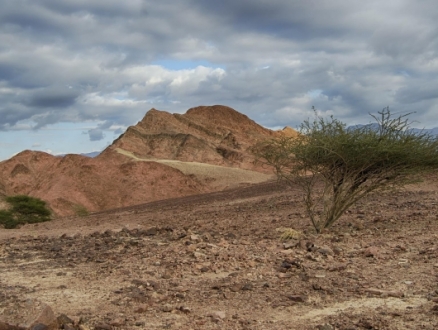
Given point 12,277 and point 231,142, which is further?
point 231,142

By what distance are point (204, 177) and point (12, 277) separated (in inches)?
2290

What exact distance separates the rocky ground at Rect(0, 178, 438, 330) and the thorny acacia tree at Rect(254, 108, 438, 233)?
94 cm

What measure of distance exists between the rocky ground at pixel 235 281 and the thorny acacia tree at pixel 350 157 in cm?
94

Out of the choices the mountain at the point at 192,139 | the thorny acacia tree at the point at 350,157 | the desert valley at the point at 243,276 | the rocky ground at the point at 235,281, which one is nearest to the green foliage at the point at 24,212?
the desert valley at the point at 243,276

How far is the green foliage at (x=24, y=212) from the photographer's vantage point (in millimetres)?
32406

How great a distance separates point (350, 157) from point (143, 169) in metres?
48.6

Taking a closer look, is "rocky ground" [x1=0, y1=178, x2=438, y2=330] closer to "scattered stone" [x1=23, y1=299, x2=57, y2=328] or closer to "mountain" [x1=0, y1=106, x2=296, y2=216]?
"scattered stone" [x1=23, y1=299, x2=57, y2=328]

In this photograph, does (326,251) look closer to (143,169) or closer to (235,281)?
(235,281)

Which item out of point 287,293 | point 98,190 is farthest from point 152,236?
point 98,190

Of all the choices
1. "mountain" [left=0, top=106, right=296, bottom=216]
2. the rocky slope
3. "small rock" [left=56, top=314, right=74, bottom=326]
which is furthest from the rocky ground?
the rocky slope

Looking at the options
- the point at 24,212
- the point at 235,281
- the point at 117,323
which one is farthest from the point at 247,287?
the point at 24,212

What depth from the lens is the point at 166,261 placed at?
416 inches

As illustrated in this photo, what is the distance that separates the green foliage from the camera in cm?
3241

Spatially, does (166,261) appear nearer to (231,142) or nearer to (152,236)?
(152,236)
